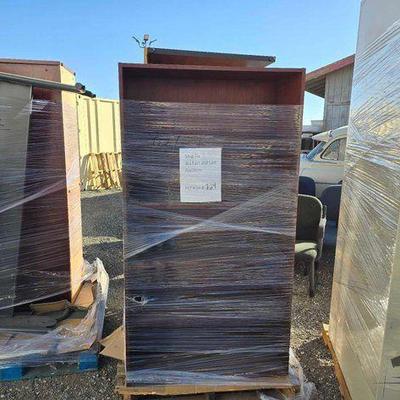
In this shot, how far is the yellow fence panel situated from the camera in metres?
7.75

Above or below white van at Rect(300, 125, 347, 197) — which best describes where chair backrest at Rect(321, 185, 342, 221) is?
below

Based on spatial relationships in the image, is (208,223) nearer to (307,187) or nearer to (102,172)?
(307,187)

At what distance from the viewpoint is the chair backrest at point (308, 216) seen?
3160 millimetres

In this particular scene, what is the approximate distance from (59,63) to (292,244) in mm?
1741

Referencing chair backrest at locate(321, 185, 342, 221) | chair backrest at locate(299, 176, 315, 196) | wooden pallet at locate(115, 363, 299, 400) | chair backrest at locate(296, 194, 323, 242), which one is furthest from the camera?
chair backrest at locate(299, 176, 315, 196)

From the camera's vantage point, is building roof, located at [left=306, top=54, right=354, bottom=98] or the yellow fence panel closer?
the yellow fence panel

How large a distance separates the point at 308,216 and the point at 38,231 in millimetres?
2278

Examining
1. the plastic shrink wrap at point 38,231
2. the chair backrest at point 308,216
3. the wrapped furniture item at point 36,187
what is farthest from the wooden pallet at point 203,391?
the chair backrest at point 308,216

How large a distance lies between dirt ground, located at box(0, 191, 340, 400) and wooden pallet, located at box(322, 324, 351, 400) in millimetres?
43

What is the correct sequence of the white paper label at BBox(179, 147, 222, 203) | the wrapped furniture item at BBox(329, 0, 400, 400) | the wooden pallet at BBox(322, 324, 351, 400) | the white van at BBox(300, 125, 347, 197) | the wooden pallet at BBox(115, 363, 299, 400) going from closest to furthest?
the wrapped furniture item at BBox(329, 0, 400, 400) → the white paper label at BBox(179, 147, 222, 203) → the wooden pallet at BBox(115, 363, 299, 400) → the wooden pallet at BBox(322, 324, 351, 400) → the white van at BBox(300, 125, 347, 197)

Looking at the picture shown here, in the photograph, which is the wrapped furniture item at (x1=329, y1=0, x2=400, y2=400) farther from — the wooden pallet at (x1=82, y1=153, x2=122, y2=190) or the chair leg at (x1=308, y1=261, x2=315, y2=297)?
the wooden pallet at (x1=82, y1=153, x2=122, y2=190)

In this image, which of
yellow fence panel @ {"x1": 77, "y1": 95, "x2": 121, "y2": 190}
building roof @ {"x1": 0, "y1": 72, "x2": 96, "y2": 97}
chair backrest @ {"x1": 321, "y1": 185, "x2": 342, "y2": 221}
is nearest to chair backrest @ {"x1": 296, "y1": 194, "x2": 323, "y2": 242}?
chair backrest @ {"x1": 321, "y1": 185, "x2": 342, "y2": 221}

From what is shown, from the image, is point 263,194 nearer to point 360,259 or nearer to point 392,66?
point 360,259

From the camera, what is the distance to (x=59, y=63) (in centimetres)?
212
